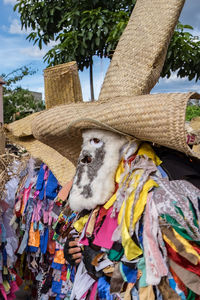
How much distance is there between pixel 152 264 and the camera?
1.41 metres

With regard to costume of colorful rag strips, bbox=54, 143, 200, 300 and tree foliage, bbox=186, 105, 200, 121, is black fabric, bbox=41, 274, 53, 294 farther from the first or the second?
tree foliage, bbox=186, 105, 200, 121

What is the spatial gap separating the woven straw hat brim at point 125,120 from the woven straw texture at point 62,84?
81cm

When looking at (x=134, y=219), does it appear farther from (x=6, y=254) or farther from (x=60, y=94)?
(x=6, y=254)

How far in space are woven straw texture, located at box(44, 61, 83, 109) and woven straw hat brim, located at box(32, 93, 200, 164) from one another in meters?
0.81

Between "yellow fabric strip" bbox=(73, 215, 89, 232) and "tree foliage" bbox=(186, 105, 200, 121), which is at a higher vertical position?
"tree foliage" bbox=(186, 105, 200, 121)

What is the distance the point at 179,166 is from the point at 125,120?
14.5 inches

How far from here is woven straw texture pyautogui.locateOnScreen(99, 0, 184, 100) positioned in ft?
5.69

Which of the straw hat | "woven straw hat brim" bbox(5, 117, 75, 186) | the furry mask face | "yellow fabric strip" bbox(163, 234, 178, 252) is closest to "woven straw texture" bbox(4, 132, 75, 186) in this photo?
"woven straw hat brim" bbox(5, 117, 75, 186)

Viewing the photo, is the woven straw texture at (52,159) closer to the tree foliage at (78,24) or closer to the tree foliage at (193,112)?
the tree foliage at (78,24)

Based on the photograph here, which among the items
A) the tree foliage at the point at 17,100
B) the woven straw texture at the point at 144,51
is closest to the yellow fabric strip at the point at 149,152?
the woven straw texture at the point at 144,51

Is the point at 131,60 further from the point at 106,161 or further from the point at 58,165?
the point at 58,165

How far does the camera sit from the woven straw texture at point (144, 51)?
1.74 metres

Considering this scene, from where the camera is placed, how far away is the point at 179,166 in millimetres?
1625

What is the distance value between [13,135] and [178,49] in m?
3.19
